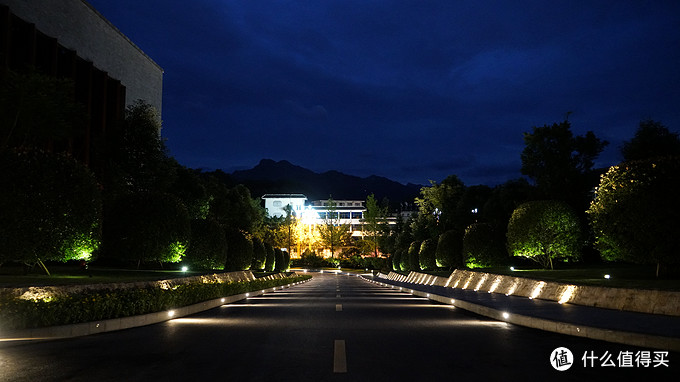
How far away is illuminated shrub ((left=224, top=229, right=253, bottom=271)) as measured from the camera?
134 ft

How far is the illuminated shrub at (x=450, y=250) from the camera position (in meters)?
46.2

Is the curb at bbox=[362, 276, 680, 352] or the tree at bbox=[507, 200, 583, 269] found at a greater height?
the tree at bbox=[507, 200, 583, 269]

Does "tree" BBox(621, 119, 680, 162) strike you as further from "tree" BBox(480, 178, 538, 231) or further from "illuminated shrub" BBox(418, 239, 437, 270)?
"illuminated shrub" BBox(418, 239, 437, 270)

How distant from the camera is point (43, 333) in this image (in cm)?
1119

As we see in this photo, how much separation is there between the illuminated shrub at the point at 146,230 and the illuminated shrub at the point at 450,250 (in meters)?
23.0

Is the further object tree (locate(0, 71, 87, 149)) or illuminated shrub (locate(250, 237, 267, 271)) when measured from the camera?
illuminated shrub (locate(250, 237, 267, 271))

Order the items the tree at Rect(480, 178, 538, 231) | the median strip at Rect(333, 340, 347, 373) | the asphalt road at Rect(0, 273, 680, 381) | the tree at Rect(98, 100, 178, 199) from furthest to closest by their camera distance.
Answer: the tree at Rect(480, 178, 538, 231)
the tree at Rect(98, 100, 178, 199)
the median strip at Rect(333, 340, 347, 373)
the asphalt road at Rect(0, 273, 680, 381)

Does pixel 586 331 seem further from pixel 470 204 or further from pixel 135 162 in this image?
pixel 470 204

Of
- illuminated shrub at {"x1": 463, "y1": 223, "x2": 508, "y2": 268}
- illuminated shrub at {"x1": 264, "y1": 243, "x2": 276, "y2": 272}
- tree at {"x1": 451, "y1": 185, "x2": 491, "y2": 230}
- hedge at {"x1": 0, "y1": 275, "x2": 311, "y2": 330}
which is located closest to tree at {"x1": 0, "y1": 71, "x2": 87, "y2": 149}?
hedge at {"x1": 0, "y1": 275, "x2": 311, "y2": 330}

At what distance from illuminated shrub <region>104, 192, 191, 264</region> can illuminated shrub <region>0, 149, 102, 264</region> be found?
23.3ft

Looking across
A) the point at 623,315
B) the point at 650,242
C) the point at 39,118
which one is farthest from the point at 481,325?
the point at 39,118

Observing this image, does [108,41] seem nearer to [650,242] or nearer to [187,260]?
[187,260]

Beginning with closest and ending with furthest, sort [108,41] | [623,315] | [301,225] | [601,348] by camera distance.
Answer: [601,348] → [623,315] → [108,41] → [301,225]

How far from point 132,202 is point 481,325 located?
21.2m
